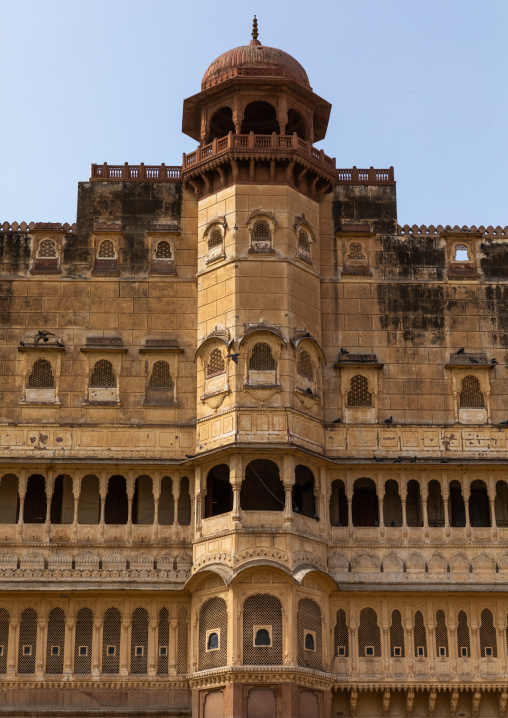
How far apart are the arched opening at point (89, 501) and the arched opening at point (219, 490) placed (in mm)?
3124

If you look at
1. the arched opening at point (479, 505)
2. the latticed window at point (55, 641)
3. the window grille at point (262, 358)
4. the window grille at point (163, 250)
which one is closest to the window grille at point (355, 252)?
the window grille at point (262, 358)

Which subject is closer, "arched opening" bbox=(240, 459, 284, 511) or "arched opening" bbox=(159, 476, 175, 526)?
"arched opening" bbox=(240, 459, 284, 511)

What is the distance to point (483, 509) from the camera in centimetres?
3453

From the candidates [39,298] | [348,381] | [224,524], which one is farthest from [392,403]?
[39,298]

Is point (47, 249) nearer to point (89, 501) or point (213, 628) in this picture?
point (89, 501)


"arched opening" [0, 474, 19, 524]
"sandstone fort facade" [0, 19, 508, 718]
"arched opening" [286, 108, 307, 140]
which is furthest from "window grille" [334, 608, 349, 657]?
"arched opening" [286, 108, 307, 140]

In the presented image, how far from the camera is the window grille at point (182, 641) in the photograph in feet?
105

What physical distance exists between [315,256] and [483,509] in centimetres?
844

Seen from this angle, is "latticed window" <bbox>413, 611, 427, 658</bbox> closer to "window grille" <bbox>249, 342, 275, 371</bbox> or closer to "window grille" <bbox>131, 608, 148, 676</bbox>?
"window grille" <bbox>131, 608, 148, 676</bbox>

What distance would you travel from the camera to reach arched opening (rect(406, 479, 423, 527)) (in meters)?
34.5

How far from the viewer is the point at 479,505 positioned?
1363 inches

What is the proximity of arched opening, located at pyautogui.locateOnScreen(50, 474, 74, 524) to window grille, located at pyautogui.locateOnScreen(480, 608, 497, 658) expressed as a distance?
11222 millimetres

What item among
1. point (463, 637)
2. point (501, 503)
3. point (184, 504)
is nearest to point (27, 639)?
point (184, 504)

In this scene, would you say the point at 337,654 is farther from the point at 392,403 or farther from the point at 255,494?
the point at 392,403
